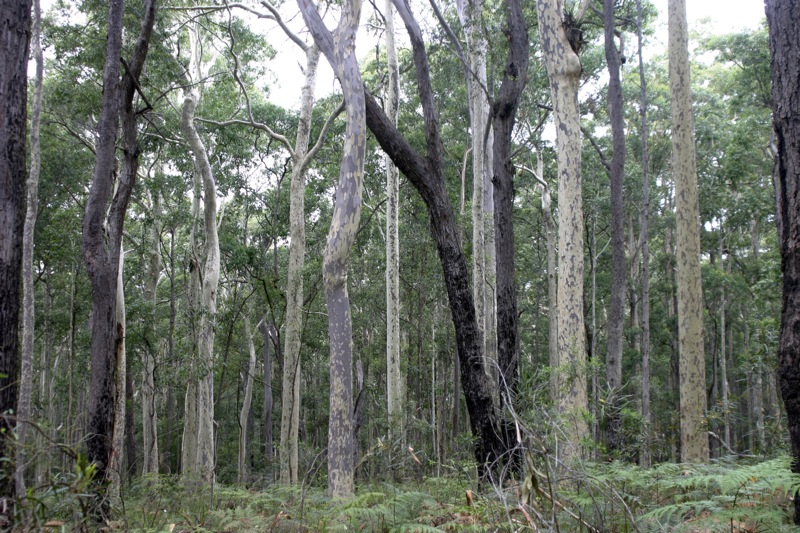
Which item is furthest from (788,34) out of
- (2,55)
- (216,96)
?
(216,96)

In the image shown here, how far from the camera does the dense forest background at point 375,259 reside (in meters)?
6.46

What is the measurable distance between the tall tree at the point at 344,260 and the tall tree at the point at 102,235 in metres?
2.25

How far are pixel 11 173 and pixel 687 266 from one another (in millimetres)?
6852

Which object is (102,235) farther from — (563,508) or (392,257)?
(392,257)

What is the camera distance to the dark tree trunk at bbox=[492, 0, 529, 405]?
8.26 m

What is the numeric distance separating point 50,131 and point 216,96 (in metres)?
5.26

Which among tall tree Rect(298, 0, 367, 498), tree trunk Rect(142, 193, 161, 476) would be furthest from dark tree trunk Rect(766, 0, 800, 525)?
tree trunk Rect(142, 193, 161, 476)

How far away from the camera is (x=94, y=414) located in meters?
6.20

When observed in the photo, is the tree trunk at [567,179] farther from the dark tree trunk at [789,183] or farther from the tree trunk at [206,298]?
the tree trunk at [206,298]

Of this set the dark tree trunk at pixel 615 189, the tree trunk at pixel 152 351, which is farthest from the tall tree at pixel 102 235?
the tree trunk at pixel 152 351

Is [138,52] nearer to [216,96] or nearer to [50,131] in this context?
[216,96]

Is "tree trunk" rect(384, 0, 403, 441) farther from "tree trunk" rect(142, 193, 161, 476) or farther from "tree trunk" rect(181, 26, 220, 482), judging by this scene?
"tree trunk" rect(142, 193, 161, 476)

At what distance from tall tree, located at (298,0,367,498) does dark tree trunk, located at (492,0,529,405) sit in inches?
94.2

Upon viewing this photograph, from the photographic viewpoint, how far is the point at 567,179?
7.38 m
